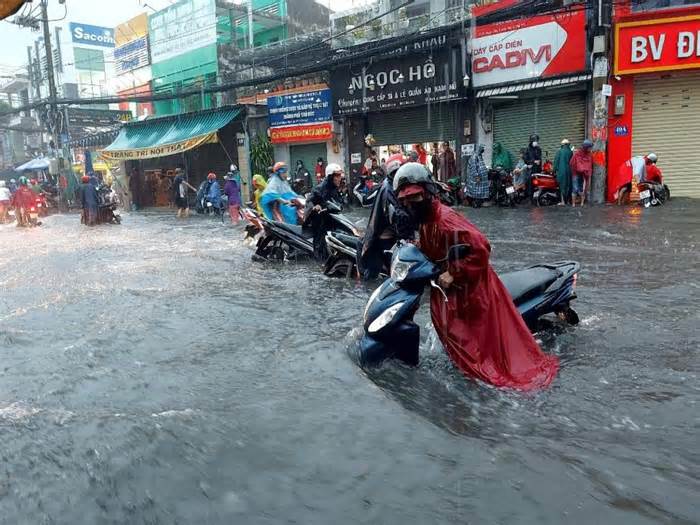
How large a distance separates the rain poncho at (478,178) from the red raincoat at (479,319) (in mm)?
12193

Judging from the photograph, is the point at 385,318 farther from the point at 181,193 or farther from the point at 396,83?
the point at 181,193

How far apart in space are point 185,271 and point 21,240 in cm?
819

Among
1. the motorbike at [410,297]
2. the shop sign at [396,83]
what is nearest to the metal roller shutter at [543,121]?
the shop sign at [396,83]

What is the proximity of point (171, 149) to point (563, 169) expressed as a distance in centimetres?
1468

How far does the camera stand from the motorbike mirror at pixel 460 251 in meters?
2.98

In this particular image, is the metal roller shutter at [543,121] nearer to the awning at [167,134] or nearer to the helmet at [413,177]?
the awning at [167,134]

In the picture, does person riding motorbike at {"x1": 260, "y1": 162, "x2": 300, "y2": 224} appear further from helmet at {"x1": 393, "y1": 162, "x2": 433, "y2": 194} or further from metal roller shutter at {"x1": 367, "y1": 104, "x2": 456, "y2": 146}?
metal roller shutter at {"x1": 367, "y1": 104, "x2": 456, "y2": 146}

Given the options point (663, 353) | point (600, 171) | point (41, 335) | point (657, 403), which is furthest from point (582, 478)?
point (600, 171)

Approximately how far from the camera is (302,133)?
20.8 metres

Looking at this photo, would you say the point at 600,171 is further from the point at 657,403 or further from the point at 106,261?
the point at 657,403

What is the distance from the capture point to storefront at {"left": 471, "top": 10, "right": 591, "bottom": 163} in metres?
14.4

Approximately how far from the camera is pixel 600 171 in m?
14.0

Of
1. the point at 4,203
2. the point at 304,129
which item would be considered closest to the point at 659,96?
the point at 304,129

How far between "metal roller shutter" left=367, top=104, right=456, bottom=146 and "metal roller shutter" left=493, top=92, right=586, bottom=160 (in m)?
1.53
